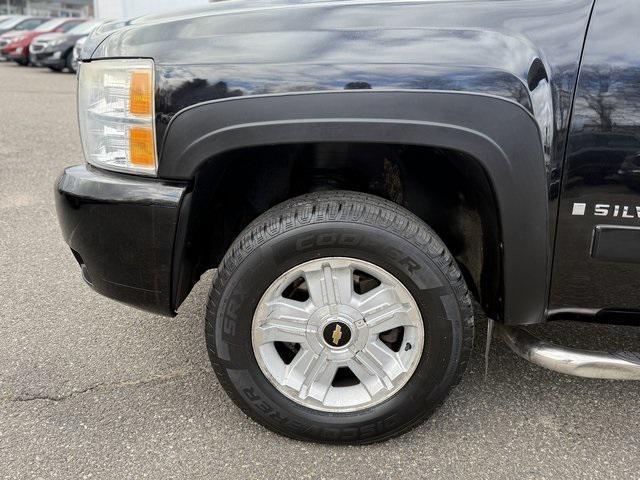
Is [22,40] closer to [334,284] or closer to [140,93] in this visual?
[140,93]

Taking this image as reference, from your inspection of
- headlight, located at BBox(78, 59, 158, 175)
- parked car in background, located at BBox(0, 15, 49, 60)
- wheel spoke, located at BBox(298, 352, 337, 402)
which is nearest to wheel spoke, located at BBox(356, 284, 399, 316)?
wheel spoke, located at BBox(298, 352, 337, 402)

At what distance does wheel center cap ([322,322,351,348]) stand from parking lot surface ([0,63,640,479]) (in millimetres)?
387

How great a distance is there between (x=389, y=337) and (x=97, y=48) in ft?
4.72

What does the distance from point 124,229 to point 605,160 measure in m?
1.50

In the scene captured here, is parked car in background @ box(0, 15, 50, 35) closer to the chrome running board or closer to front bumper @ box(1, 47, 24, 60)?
front bumper @ box(1, 47, 24, 60)

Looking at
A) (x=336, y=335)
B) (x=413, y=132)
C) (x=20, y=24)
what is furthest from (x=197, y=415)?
(x=20, y=24)

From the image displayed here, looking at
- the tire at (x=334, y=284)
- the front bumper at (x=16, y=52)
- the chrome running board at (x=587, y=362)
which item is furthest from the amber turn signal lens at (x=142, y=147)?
the front bumper at (x=16, y=52)

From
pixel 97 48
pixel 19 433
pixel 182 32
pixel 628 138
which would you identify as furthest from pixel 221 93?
pixel 19 433

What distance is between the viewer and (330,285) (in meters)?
1.99

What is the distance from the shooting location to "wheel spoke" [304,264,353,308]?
1.98 meters

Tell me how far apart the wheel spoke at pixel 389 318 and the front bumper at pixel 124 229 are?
27.5 inches

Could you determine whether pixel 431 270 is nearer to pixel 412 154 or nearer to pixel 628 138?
pixel 412 154

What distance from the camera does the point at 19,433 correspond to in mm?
2152

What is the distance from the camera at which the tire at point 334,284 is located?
6.28 ft
